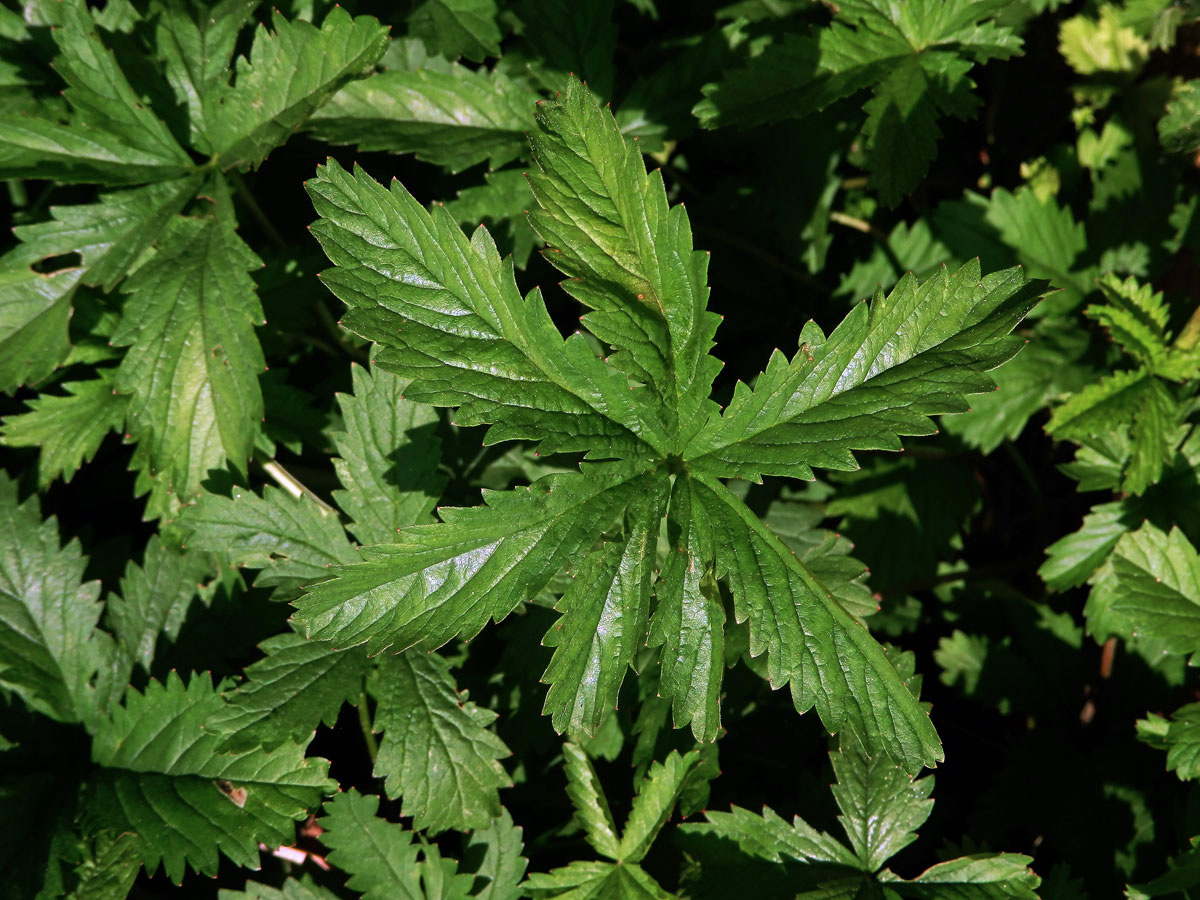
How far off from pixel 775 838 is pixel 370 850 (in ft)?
2.81

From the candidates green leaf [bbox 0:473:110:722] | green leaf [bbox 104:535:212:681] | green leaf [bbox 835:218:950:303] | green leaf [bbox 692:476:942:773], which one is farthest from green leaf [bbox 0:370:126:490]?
green leaf [bbox 835:218:950:303]

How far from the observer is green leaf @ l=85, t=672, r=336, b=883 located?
1.86m

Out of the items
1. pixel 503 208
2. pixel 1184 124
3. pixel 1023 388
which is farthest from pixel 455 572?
pixel 1184 124

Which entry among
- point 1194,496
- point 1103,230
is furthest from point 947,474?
point 1103,230

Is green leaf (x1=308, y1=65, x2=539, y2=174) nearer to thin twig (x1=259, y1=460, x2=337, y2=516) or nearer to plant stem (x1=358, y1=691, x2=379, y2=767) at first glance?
thin twig (x1=259, y1=460, x2=337, y2=516)

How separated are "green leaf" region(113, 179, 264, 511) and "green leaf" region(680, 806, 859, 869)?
131 cm

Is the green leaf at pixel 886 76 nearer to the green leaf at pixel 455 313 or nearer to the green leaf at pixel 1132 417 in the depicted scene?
the green leaf at pixel 1132 417

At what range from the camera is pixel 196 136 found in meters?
2.11

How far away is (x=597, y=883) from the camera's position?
184cm

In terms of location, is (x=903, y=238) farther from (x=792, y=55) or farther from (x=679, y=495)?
(x=679, y=495)

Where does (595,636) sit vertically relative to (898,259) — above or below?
below

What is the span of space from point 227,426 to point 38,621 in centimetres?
66

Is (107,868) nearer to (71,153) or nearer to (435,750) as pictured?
(435,750)

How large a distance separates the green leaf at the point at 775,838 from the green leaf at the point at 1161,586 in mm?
816
